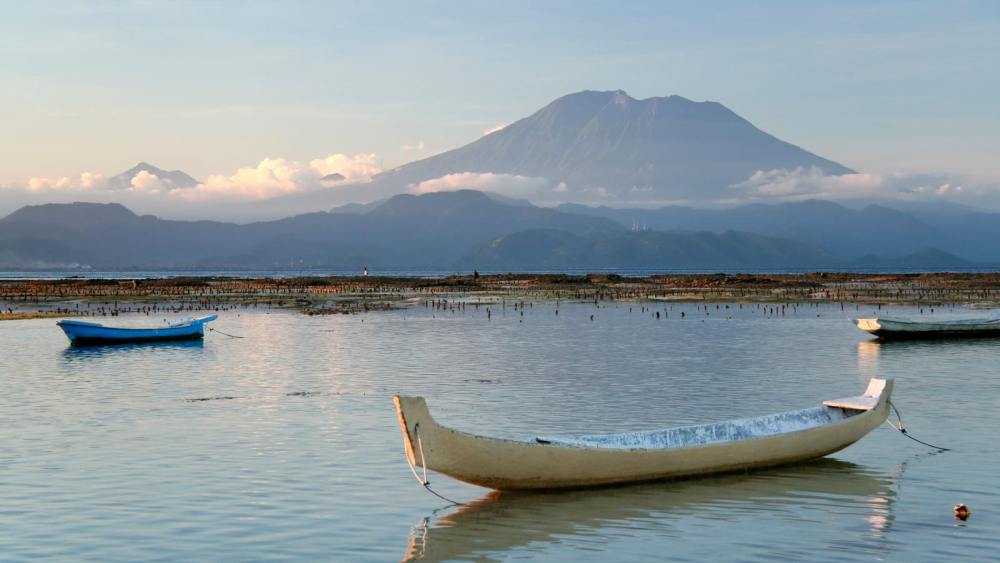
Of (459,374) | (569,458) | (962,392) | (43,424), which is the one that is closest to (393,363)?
(459,374)

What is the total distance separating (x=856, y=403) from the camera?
74.5ft

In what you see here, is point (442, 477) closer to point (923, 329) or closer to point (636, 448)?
point (636, 448)

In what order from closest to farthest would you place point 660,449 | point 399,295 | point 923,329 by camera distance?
point 660,449
point 923,329
point 399,295

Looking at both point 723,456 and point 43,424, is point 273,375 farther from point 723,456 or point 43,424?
point 723,456

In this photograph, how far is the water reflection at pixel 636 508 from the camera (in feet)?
54.4

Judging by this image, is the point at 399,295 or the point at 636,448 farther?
the point at 399,295

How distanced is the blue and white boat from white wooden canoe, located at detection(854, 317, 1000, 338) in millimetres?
35489

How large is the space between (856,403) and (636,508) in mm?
7326

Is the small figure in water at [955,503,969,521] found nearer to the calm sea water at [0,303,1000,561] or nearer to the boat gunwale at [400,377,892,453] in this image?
the calm sea water at [0,303,1000,561]

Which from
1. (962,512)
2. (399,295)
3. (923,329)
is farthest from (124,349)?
(399,295)

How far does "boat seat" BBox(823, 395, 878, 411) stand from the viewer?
22484mm

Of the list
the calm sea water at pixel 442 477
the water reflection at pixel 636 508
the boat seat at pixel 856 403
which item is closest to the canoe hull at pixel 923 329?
the calm sea water at pixel 442 477

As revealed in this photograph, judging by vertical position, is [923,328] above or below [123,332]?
above

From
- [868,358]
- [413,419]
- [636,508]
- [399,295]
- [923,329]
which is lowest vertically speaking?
[636,508]
